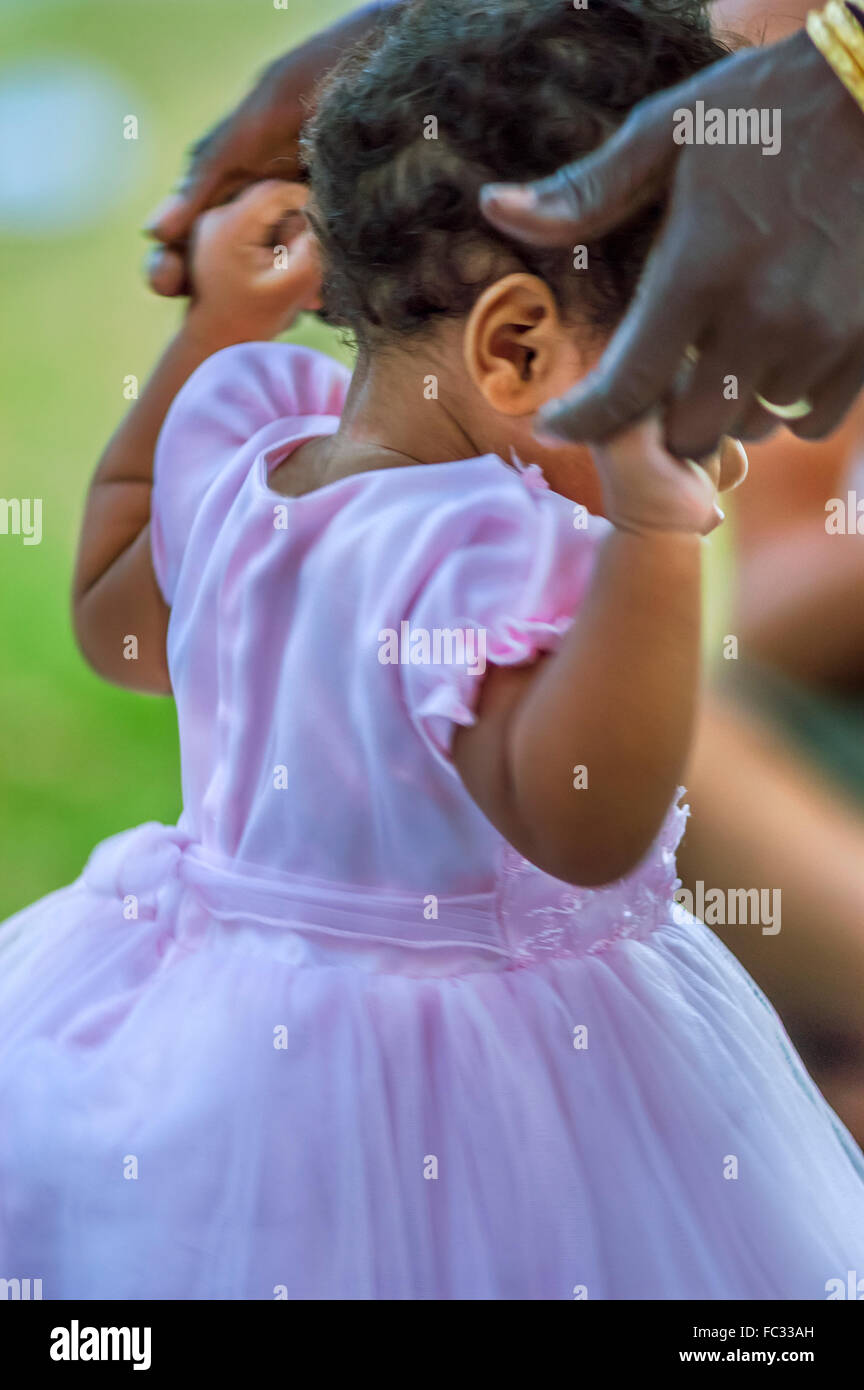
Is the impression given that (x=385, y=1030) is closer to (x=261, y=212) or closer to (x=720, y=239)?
(x=720, y=239)

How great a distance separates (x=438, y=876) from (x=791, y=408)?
0.78 feet

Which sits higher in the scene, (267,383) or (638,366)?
(267,383)

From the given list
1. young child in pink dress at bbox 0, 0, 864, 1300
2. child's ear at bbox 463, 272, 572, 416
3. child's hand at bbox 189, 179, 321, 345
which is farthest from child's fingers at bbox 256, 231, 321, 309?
child's ear at bbox 463, 272, 572, 416

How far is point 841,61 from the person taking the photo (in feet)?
1.55

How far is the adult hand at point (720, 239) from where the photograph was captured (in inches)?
18.1

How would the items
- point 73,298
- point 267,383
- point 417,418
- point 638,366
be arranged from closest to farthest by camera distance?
point 638,366
point 417,418
point 267,383
point 73,298

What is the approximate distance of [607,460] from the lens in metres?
0.47

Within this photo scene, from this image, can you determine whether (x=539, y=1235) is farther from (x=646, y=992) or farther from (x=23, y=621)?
(x=23, y=621)

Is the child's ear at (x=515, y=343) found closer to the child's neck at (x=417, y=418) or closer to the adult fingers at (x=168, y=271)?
the child's neck at (x=417, y=418)

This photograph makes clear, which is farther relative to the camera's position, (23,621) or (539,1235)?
(23,621)

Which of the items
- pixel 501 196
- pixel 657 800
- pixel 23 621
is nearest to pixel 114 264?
pixel 23 621

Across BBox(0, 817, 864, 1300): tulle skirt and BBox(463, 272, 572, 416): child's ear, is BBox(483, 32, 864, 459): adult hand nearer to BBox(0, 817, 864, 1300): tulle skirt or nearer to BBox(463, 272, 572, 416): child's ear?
BBox(463, 272, 572, 416): child's ear

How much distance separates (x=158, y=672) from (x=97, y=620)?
0.04m

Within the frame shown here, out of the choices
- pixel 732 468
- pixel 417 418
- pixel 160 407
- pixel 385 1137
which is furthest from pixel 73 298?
pixel 385 1137
